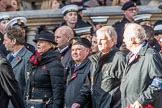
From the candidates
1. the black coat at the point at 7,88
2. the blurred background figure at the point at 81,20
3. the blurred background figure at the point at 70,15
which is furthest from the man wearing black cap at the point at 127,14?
the black coat at the point at 7,88

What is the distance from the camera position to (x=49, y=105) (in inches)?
466

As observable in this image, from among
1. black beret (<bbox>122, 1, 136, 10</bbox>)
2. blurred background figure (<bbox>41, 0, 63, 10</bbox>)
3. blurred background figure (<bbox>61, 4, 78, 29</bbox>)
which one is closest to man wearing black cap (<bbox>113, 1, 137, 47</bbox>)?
black beret (<bbox>122, 1, 136, 10</bbox>)

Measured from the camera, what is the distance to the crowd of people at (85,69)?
412 inches

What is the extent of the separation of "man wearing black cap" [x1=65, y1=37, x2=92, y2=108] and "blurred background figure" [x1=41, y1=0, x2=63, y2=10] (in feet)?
16.5

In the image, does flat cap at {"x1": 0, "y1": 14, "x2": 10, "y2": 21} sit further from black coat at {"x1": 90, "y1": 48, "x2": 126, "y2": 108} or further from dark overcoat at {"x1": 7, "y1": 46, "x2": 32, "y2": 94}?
black coat at {"x1": 90, "y1": 48, "x2": 126, "y2": 108}

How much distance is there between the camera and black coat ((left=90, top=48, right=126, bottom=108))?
36.6 feet

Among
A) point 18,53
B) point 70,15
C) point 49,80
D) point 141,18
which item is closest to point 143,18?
point 141,18

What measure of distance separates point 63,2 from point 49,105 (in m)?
7.18

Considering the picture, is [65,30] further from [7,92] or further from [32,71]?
[7,92]

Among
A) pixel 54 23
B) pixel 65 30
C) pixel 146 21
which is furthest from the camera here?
pixel 54 23

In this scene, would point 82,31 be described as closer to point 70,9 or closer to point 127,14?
point 70,9

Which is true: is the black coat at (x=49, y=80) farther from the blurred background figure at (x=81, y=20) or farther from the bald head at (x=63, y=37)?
the blurred background figure at (x=81, y=20)

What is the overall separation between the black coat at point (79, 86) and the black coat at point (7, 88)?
1272 millimetres

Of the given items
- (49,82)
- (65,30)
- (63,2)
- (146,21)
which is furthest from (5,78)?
(63,2)
